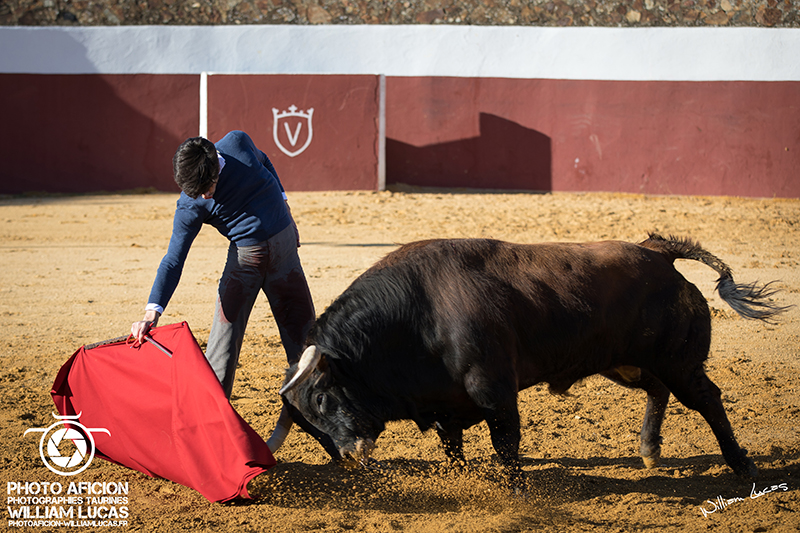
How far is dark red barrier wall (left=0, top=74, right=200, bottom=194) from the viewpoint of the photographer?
12.6m

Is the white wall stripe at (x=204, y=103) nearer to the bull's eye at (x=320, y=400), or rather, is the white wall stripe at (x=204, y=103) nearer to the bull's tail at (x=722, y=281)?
the bull's tail at (x=722, y=281)

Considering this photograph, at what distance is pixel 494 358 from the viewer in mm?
2902

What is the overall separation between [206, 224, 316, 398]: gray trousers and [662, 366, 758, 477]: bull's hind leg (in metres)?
1.72

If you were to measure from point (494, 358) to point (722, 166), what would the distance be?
35.6 feet

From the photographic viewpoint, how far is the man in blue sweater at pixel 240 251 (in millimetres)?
3080

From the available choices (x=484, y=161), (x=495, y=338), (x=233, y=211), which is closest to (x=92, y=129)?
(x=484, y=161)

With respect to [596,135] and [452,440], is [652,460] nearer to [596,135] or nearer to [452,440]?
[452,440]

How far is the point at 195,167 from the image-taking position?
2.82 m

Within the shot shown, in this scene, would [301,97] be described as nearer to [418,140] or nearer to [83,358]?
[418,140]

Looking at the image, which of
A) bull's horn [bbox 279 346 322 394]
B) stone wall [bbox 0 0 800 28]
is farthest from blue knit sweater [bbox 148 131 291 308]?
stone wall [bbox 0 0 800 28]

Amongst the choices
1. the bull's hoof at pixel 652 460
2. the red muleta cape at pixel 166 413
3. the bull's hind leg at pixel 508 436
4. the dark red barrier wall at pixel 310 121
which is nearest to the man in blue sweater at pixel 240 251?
the red muleta cape at pixel 166 413

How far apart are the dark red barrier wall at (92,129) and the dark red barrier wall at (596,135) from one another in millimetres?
3864
